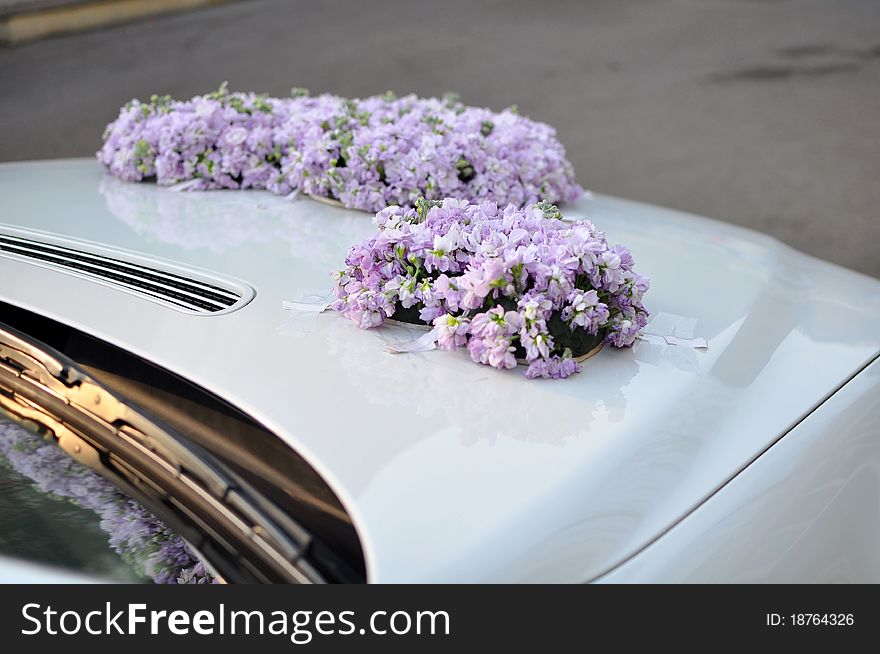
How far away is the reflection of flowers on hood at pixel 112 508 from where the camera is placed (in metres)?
1.13

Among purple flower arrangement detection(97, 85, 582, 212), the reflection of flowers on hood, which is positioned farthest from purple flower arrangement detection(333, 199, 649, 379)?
purple flower arrangement detection(97, 85, 582, 212)

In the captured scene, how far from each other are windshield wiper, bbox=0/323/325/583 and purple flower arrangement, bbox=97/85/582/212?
35.3 inches

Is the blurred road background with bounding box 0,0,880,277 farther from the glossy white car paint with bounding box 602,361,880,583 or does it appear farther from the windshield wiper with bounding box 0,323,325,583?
the windshield wiper with bounding box 0,323,325,583

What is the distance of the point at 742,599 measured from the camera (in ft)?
3.42

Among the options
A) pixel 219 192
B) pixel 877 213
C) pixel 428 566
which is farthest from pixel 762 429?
pixel 877 213

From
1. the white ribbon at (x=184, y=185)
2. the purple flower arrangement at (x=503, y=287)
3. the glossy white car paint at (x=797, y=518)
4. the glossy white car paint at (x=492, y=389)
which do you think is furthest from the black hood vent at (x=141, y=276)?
the glossy white car paint at (x=797, y=518)

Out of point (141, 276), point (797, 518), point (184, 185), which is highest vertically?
point (184, 185)

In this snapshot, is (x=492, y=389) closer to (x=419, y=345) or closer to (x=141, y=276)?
(x=419, y=345)

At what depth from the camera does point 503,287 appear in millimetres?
1410

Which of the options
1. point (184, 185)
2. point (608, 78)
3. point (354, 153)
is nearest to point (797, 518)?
point (354, 153)

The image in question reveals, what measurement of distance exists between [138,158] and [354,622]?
5.46 ft

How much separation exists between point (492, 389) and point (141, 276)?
609 millimetres

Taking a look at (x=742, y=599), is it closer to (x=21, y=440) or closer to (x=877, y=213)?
(x=21, y=440)

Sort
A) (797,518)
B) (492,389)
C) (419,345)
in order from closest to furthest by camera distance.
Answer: (797,518)
(492,389)
(419,345)
